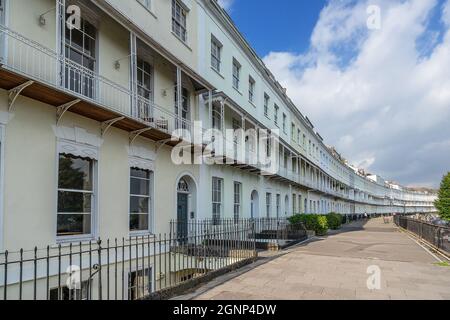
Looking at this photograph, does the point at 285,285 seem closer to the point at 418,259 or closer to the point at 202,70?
the point at 418,259

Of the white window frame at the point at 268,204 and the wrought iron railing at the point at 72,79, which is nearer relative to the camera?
the wrought iron railing at the point at 72,79

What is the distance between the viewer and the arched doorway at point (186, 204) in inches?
504

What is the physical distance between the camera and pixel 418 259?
12.3 m

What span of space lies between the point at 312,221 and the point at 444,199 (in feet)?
128

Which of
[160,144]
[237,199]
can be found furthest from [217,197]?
[160,144]

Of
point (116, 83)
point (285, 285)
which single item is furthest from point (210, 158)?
point (285, 285)

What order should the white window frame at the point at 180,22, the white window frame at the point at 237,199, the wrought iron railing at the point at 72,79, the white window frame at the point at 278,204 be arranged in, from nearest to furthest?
the wrought iron railing at the point at 72,79, the white window frame at the point at 180,22, the white window frame at the point at 237,199, the white window frame at the point at 278,204

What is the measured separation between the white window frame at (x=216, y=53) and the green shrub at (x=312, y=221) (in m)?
10.4

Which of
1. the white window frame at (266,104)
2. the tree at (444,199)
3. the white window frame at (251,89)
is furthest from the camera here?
the tree at (444,199)

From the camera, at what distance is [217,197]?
15.8 meters

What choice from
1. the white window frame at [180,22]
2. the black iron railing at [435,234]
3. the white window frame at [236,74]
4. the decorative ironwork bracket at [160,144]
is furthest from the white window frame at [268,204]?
the decorative ironwork bracket at [160,144]

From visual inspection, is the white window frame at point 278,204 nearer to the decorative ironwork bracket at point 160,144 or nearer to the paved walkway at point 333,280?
the paved walkway at point 333,280

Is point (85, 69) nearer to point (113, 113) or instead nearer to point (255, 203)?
point (113, 113)
